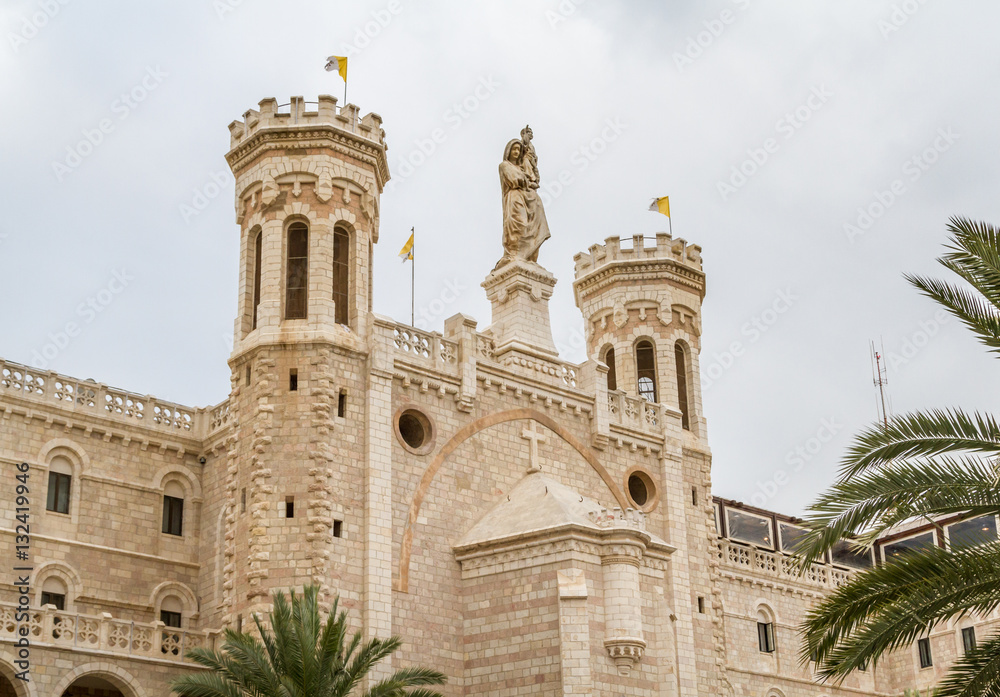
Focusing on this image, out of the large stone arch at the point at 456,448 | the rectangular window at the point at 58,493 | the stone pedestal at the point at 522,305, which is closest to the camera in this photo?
the large stone arch at the point at 456,448

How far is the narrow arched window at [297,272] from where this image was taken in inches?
1320

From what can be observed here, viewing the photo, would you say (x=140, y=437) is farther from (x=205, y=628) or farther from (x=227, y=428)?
(x=205, y=628)

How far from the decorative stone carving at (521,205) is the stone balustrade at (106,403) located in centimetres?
1076

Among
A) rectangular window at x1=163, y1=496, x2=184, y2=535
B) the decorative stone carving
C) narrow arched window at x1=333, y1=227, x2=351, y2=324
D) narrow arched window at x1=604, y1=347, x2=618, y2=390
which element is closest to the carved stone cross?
narrow arched window at x1=333, y1=227, x2=351, y2=324

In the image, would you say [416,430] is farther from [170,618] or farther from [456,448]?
[170,618]

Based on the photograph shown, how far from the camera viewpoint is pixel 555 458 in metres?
36.3

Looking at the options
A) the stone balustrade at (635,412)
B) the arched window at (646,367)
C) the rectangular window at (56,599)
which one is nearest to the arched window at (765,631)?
the arched window at (646,367)

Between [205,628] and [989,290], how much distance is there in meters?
23.0

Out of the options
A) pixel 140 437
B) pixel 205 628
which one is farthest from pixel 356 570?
pixel 140 437

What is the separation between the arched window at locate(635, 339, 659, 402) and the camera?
43.7 metres

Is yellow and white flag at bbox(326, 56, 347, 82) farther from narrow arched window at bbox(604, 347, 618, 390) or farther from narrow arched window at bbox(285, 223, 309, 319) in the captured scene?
narrow arched window at bbox(604, 347, 618, 390)

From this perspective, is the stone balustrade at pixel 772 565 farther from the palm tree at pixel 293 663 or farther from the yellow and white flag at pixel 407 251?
the palm tree at pixel 293 663

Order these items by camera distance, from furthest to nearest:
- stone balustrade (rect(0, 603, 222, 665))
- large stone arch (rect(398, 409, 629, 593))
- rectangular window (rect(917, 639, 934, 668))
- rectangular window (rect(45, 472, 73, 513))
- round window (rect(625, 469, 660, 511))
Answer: rectangular window (rect(917, 639, 934, 668))
round window (rect(625, 469, 660, 511))
rectangular window (rect(45, 472, 73, 513))
large stone arch (rect(398, 409, 629, 593))
stone balustrade (rect(0, 603, 222, 665))

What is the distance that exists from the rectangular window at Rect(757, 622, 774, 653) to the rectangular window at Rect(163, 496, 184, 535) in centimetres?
2082
